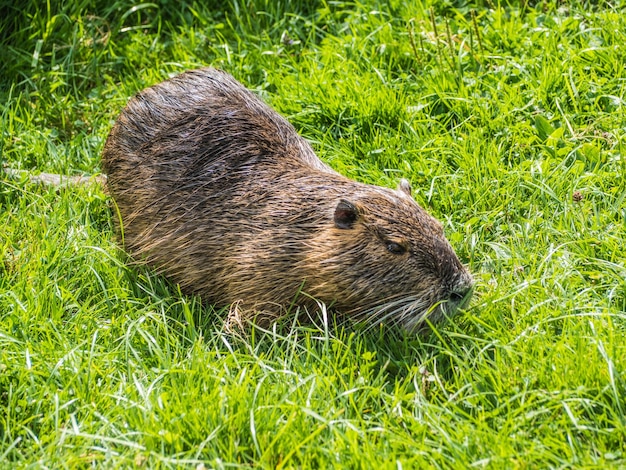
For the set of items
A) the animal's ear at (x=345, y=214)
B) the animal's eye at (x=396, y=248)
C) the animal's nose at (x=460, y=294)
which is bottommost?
the animal's nose at (x=460, y=294)

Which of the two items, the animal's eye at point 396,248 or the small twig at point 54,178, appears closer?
the animal's eye at point 396,248

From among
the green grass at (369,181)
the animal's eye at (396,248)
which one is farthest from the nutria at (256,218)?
the green grass at (369,181)

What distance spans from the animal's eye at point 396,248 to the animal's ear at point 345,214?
8.0 inches

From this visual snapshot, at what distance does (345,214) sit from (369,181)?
944 mm

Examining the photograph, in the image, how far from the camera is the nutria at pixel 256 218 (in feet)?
12.8

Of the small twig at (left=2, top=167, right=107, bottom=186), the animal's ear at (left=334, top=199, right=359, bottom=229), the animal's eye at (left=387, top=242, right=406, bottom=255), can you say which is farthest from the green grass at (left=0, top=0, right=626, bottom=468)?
the animal's ear at (left=334, top=199, right=359, bottom=229)

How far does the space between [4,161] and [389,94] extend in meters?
2.19

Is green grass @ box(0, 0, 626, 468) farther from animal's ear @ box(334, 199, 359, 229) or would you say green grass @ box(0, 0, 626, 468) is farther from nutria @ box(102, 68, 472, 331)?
animal's ear @ box(334, 199, 359, 229)

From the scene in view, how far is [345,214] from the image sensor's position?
13.2ft

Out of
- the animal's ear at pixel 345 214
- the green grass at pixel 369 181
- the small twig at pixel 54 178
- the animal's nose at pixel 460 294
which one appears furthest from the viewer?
the small twig at pixel 54 178

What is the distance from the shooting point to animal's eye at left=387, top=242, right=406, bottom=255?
3910 millimetres

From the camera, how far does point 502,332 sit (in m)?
3.80

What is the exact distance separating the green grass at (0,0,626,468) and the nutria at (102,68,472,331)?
146mm

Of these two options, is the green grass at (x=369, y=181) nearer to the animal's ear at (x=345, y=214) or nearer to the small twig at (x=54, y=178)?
the small twig at (x=54, y=178)
